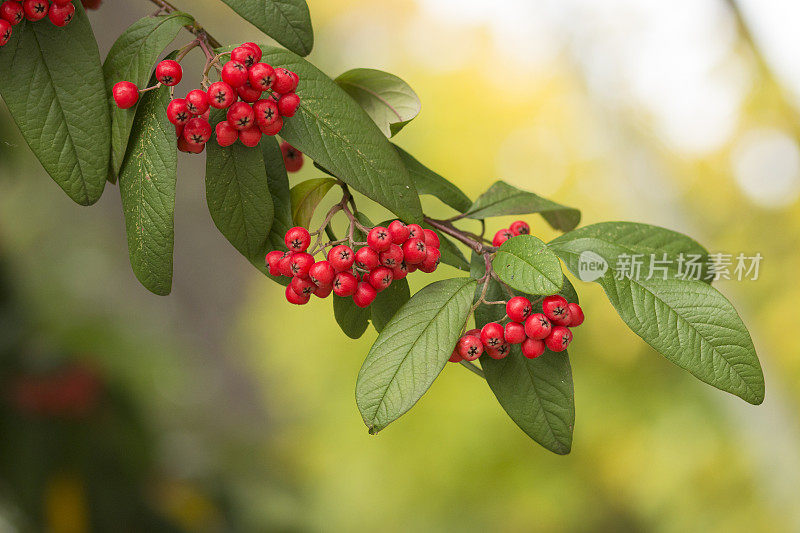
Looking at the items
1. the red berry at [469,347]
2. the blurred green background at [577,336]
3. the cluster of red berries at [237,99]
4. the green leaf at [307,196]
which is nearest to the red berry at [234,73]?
the cluster of red berries at [237,99]

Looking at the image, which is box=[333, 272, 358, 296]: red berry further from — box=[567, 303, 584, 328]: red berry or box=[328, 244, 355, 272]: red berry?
box=[567, 303, 584, 328]: red berry

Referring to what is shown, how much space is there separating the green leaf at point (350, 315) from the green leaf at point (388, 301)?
2 centimetres

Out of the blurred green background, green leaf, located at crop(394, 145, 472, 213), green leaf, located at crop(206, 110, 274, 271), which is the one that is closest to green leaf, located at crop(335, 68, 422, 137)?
green leaf, located at crop(394, 145, 472, 213)

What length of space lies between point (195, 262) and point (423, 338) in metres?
2.90

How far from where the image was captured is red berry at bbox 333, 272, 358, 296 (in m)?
0.44

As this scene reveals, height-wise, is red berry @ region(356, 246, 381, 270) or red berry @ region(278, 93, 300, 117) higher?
red berry @ region(278, 93, 300, 117)

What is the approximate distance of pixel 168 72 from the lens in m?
0.42

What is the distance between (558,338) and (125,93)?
308 mm

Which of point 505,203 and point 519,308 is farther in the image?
point 505,203

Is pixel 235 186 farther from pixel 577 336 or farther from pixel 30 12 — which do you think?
A: pixel 577 336

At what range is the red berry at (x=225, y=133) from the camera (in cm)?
42

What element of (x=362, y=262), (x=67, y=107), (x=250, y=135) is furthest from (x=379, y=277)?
(x=67, y=107)

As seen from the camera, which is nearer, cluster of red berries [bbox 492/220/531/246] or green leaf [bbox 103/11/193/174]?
green leaf [bbox 103/11/193/174]

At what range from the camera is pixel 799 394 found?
2316mm
